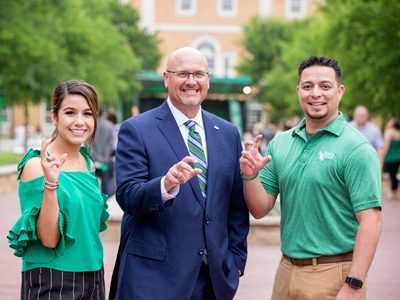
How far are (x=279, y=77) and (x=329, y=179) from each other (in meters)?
28.4

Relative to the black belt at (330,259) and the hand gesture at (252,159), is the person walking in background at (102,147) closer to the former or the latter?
the hand gesture at (252,159)

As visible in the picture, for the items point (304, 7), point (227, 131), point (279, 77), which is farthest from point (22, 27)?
point (304, 7)

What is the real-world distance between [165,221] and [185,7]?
47.5 meters

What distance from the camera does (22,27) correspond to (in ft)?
46.2

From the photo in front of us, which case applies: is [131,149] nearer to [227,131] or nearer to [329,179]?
[227,131]

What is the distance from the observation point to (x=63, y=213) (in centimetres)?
282

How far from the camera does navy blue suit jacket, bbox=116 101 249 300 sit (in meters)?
2.83

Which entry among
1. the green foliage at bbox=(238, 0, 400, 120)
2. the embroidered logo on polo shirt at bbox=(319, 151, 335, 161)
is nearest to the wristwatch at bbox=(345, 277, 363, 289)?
the embroidered logo on polo shirt at bbox=(319, 151, 335, 161)

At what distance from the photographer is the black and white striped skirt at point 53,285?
2.81m

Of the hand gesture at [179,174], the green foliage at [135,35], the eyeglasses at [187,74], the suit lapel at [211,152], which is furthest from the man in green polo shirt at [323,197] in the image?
the green foliage at [135,35]

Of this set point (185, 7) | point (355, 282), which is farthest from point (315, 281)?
point (185, 7)

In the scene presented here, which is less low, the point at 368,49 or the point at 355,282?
the point at 368,49

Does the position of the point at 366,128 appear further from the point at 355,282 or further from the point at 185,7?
the point at 185,7

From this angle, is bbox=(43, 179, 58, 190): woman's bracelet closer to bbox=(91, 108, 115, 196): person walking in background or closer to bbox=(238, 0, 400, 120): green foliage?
bbox=(91, 108, 115, 196): person walking in background
